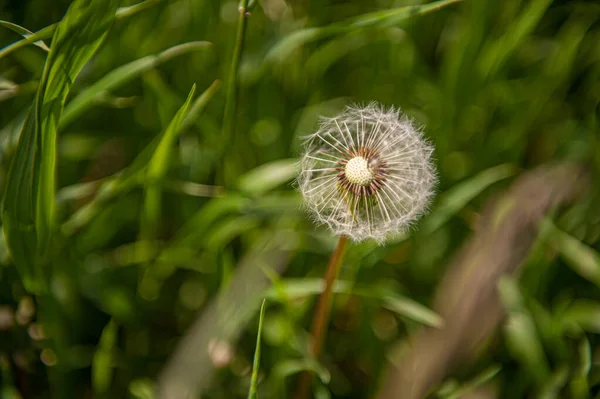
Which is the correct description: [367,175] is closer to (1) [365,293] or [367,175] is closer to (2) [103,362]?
(1) [365,293]

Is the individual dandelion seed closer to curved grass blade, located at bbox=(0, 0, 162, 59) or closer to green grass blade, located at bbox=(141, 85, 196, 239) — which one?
green grass blade, located at bbox=(141, 85, 196, 239)

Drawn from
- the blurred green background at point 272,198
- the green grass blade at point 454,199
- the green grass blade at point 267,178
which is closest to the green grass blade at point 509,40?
the blurred green background at point 272,198

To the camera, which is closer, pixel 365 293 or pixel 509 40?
pixel 365 293

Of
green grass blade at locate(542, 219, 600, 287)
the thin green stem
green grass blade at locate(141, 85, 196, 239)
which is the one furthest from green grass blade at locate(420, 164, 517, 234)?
green grass blade at locate(141, 85, 196, 239)

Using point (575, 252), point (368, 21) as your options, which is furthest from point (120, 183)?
point (575, 252)

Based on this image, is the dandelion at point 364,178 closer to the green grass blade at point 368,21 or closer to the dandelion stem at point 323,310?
the dandelion stem at point 323,310

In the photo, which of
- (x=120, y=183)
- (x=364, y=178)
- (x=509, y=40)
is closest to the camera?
(x=364, y=178)
